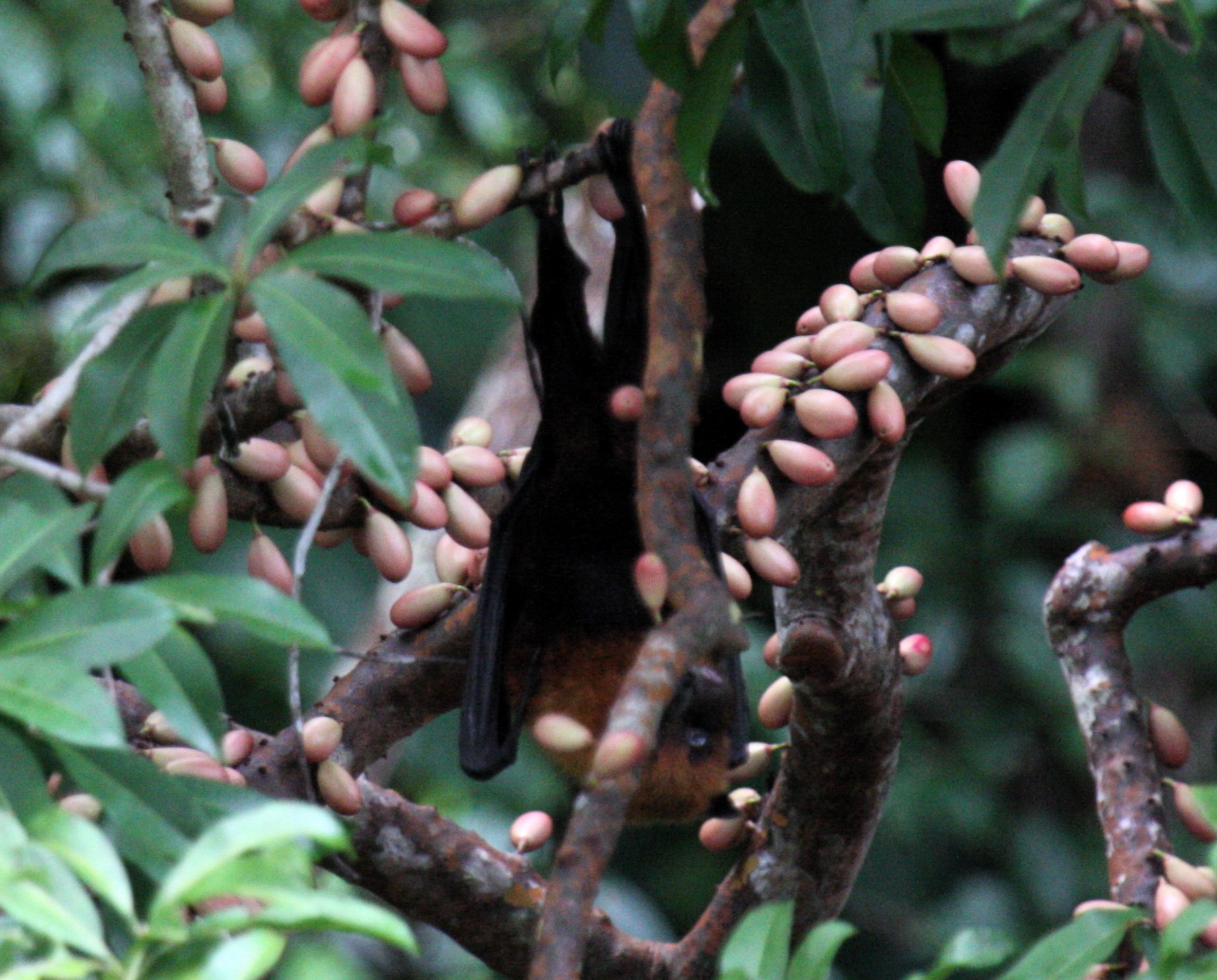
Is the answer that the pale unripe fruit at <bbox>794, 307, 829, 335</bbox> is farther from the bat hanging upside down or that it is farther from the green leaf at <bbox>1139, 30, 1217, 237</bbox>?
the green leaf at <bbox>1139, 30, 1217, 237</bbox>

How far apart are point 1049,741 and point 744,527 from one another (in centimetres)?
131

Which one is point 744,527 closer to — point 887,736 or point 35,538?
point 887,736

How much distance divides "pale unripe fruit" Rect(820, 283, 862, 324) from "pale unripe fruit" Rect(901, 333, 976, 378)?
2.2 inches

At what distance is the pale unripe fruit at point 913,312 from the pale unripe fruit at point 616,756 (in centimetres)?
72

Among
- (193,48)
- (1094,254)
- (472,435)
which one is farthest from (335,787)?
(1094,254)

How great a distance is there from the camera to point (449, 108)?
2455 millimetres

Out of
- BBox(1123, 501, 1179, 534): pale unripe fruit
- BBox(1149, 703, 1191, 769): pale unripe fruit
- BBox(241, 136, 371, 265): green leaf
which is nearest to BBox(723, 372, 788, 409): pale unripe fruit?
BBox(1123, 501, 1179, 534): pale unripe fruit

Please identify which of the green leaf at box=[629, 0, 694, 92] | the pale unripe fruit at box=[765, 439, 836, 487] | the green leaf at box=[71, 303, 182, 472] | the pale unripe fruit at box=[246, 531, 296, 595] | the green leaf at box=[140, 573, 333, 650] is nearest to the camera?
the green leaf at box=[140, 573, 333, 650]

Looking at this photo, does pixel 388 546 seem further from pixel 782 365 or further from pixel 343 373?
pixel 343 373

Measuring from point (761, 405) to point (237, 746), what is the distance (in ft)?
1.53

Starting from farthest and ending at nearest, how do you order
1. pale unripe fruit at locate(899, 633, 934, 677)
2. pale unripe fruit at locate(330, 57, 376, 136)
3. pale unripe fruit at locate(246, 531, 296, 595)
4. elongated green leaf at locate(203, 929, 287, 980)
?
pale unripe fruit at locate(899, 633, 934, 677) < pale unripe fruit at locate(246, 531, 296, 595) < pale unripe fruit at locate(330, 57, 376, 136) < elongated green leaf at locate(203, 929, 287, 980)

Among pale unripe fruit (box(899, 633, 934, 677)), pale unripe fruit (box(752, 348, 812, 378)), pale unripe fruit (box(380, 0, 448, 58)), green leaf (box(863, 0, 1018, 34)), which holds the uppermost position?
green leaf (box(863, 0, 1018, 34))

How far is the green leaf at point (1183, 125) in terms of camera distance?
0.81m

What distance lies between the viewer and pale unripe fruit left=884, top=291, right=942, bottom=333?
1211mm
